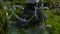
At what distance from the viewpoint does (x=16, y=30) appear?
87cm

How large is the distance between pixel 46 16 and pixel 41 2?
0.33ft

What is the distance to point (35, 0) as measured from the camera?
0.88 metres

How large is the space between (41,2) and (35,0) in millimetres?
43

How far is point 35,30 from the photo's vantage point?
88 centimetres

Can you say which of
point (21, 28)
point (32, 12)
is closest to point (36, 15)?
point (32, 12)

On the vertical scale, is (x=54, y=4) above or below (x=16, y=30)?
above

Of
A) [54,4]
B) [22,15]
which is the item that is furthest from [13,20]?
[54,4]

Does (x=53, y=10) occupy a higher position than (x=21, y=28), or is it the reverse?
(x=53, y=10)

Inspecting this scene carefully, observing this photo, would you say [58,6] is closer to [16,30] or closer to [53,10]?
[53,10]

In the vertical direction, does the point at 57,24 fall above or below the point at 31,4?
below

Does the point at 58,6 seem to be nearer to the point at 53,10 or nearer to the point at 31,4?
the point at 53,10

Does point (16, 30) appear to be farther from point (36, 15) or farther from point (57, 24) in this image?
point (57, 24)

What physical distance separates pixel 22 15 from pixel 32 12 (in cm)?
7

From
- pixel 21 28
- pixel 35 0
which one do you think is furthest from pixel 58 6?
pixel 21 28
